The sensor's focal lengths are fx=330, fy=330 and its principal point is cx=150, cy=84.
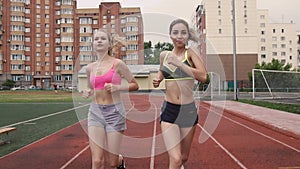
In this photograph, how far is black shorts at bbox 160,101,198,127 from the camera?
3492 mm

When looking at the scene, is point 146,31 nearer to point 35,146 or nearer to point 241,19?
point 35,146

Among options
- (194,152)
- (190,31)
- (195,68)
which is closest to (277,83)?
(194,152)

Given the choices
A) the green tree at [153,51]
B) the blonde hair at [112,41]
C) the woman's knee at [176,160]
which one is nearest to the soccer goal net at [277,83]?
the green tree at [153,51]

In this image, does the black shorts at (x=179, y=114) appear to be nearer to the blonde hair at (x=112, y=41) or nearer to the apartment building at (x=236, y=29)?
the blonde hair at (x=112, y=41)

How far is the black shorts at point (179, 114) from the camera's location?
3492 mm

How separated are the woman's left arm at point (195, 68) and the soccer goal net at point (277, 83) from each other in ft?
83.7

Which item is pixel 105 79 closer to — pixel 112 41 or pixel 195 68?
pixel 112 41

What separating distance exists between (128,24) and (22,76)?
226ft

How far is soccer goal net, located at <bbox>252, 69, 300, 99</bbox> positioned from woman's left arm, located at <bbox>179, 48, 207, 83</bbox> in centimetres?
2550

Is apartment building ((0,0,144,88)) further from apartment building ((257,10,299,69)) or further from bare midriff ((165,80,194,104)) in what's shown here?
bare midriff ((165,80,194,104))

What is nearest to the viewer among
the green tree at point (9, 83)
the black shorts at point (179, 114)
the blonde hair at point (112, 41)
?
the black shorts at point (179, 114)

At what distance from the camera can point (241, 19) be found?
222 ft

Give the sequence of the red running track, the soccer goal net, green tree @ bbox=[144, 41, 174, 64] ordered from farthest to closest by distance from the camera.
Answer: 1. the soccer goal net
2. the red running track
3. green tree @ bbox=[144, 41, 174, 64]

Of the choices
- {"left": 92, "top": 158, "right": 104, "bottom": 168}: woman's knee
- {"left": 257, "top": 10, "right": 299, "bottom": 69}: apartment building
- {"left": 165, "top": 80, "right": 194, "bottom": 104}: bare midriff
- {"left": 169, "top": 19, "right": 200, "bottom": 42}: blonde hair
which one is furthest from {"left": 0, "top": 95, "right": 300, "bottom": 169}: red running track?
{"left": 257, "top": 10, "right": 299, "bottom": 69}: apartment building
